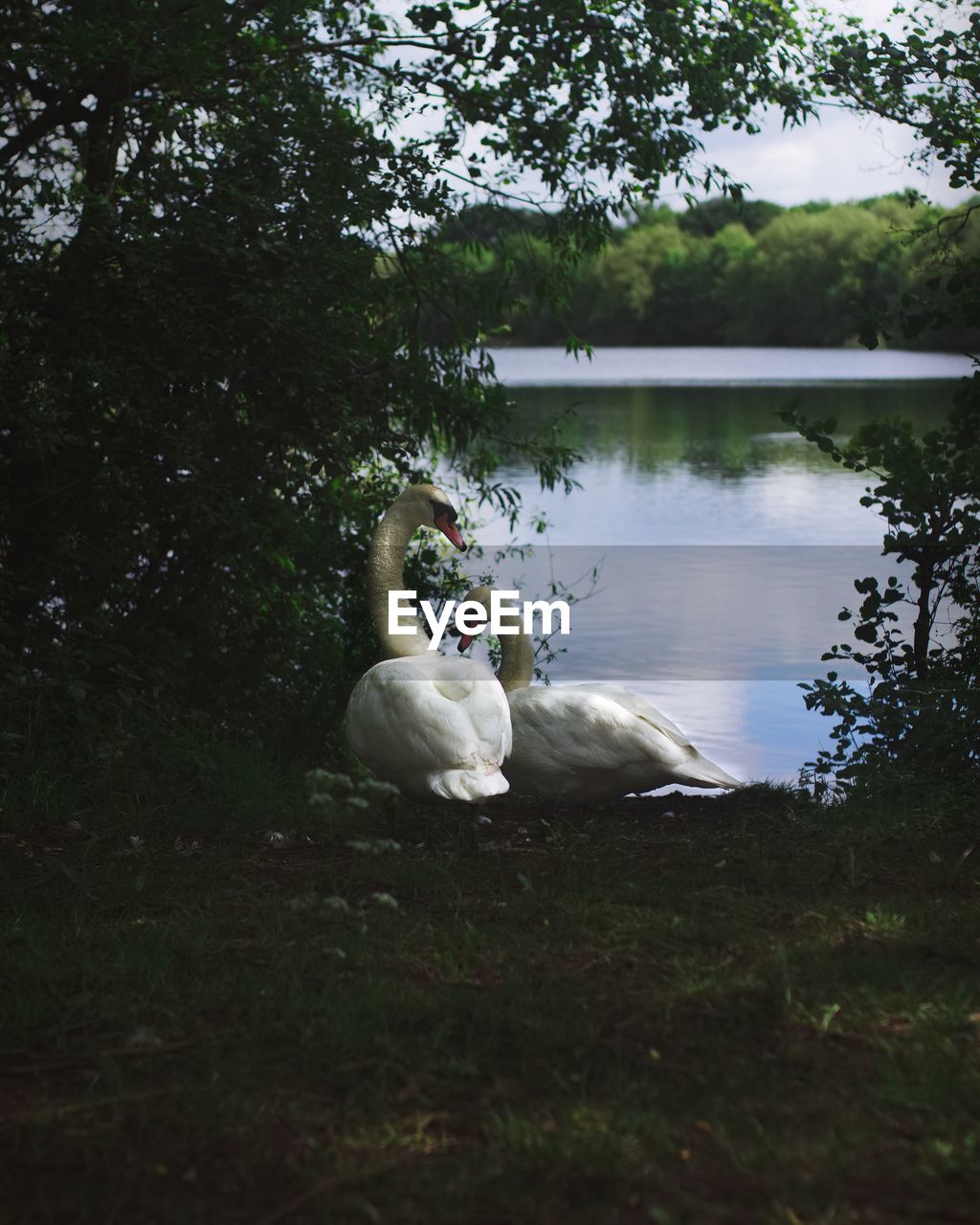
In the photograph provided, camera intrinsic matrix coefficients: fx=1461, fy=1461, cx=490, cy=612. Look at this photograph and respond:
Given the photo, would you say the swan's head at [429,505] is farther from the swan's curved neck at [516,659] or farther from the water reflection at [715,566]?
the water reflection at [715,566]

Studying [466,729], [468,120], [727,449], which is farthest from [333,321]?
[727,449]

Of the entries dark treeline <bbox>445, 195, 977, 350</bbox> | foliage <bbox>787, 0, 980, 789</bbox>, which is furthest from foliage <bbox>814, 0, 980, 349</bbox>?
dark treeline <bbox>445, 195, 977, 350</bbox>

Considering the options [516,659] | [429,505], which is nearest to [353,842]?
[429,505]

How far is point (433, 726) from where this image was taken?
5266mm

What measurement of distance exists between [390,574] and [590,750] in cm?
127

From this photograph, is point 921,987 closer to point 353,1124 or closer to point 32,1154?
point 353,1124

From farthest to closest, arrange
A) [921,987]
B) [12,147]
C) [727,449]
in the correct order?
[727,449]
[12,147]
[921,987]

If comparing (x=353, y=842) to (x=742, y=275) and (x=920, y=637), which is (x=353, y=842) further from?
(x=742, y=275)

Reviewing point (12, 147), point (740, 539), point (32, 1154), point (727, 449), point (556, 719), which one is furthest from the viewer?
point (727, 449)

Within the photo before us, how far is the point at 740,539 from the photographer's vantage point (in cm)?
1902

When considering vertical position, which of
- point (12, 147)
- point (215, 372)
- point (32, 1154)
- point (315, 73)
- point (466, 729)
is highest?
point (315, 73)

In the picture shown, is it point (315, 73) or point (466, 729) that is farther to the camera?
point (315, 73)

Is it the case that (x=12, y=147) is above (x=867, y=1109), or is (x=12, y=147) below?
above

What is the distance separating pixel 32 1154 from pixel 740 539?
54.7 ft
